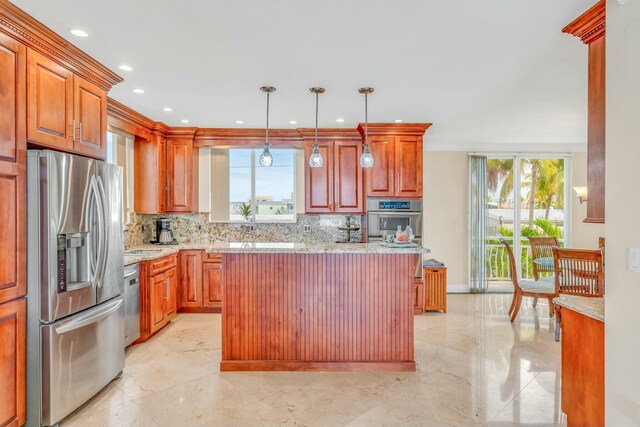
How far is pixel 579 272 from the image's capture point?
3543mm

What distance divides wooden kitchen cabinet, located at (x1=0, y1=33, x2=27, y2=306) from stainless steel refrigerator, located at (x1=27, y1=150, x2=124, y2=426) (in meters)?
0.05

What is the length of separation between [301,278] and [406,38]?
208 centimetres

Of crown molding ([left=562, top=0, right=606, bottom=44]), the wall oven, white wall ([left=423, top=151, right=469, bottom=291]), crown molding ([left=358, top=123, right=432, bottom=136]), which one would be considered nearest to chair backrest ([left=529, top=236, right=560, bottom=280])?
white wall ([left=423, top=151, right=469, bottom=291])

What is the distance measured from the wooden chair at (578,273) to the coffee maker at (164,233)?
16.2 ft

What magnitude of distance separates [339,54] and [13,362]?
2972 mm

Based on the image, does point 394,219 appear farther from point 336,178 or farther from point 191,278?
point 191,278

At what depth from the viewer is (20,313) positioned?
2.08 meters

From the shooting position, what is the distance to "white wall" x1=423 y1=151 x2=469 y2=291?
5.81 metres

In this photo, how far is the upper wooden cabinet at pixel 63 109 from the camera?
2.20 meters

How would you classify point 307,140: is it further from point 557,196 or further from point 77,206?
point 557,196

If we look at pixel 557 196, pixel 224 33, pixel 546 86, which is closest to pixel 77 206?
→ pixel 224 33

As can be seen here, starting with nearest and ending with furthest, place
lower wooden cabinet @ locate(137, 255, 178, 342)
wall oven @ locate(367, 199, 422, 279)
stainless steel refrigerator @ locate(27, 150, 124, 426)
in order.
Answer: stainless steel refrigerator @ locate(27, 150, 124, 426)
lower wooden cabinet @ locate(137, 255, 178, 342)
wall oven @ locate(367, 199, 422, 279)

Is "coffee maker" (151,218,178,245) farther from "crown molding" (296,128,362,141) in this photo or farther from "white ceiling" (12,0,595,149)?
"crown molding" (296,128,362,141)

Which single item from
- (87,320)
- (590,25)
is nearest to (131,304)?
(87,320)
